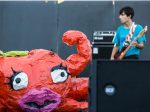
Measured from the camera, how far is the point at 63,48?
28.0ft

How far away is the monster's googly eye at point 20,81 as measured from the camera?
5.52m

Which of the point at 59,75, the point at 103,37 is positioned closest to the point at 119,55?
the point at 59,75

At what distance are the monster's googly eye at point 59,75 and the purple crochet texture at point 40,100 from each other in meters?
0.19

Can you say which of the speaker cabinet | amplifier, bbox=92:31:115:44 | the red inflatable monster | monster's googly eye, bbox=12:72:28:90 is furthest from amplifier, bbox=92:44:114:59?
the speaker cabinet

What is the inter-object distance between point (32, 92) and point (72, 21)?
3347 mm

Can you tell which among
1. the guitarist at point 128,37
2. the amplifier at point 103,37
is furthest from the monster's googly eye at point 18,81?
the amplifier at point 103,37

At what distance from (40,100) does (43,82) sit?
27cm

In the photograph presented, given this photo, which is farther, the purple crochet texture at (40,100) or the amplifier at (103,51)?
the amplifier at (103,51)

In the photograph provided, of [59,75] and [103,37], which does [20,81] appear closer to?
[59,75]

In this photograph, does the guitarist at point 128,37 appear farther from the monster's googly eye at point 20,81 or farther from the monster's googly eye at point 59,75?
the monster's googly eye at point 20,81

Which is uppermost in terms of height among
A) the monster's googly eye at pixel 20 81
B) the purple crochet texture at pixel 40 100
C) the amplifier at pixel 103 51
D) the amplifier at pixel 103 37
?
the amplifier at pixel 103 37

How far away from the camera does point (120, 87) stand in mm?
2523

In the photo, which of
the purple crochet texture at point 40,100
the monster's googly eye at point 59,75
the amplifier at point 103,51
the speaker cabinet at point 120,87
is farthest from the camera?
the amplifier at point 103,51

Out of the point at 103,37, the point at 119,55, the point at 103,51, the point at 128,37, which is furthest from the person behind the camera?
the point at 103,37
